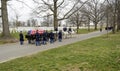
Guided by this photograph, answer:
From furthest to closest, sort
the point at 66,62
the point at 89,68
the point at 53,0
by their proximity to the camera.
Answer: the point at 53,0 < the point at 66,62 < the point at 89,68

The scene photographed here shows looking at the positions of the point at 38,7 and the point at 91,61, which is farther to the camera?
the point at 38,7

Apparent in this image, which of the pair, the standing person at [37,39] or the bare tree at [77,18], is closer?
the standing person at [37,39]

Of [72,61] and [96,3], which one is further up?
[96,3]

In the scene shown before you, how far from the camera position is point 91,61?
11.5 m

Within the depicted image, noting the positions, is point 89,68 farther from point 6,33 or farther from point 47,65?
point 6,33

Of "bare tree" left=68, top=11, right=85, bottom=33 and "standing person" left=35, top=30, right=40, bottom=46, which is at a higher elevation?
"bare tree" left=68, top=11, right=85, bottom=33

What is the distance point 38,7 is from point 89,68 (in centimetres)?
2802

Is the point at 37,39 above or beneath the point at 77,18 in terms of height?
beneath

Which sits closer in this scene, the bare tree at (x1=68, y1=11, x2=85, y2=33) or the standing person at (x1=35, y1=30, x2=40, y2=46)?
the standing person at (x1=35, y1=30, x2=40, y2=46)

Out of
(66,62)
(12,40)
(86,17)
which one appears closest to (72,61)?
(66,62)

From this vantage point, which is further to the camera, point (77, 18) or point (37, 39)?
point (77, 18)

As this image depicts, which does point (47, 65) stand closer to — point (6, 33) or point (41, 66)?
point (41, 66)

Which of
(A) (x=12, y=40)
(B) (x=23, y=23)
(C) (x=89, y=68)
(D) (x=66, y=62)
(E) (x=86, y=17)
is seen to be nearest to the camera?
(C) (x=89, y=68)

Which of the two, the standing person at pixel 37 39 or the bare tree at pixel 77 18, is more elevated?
the bare tree at pixel 77 18
